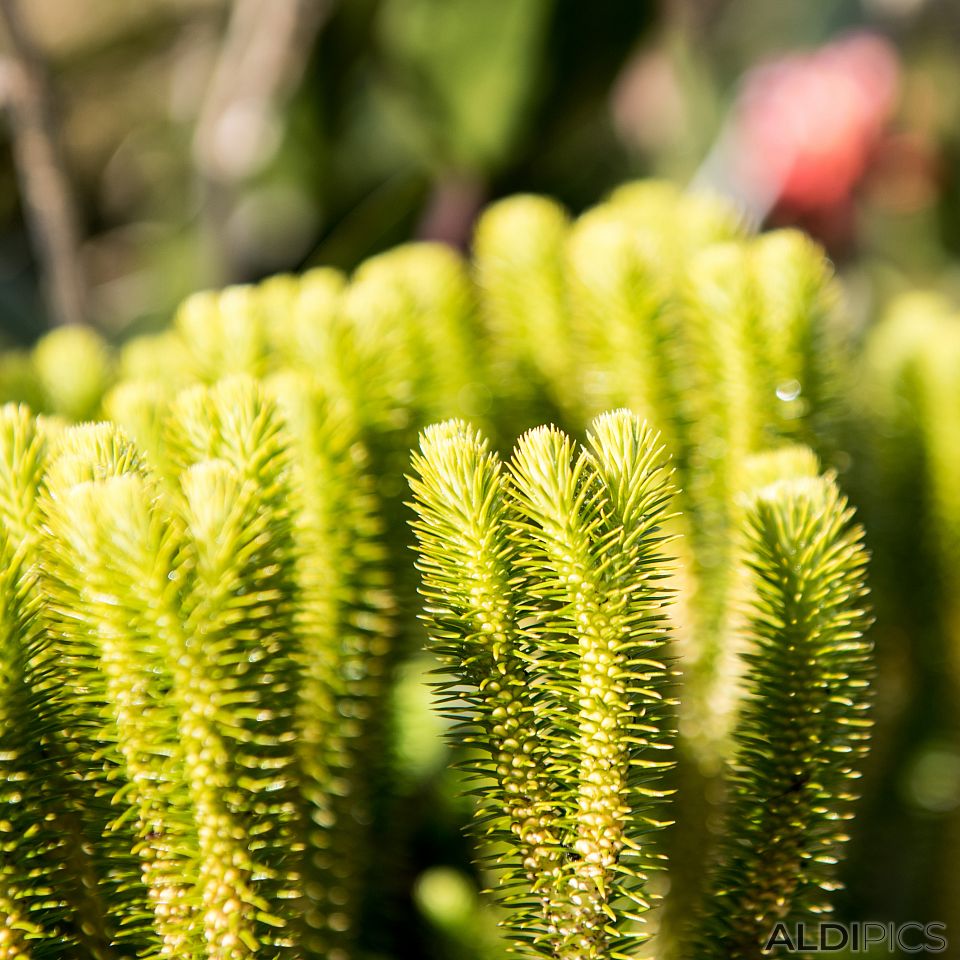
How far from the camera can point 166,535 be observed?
0.32 meters

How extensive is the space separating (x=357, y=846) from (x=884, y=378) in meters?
0.49

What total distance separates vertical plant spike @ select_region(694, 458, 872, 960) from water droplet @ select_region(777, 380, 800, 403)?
13 centimetres

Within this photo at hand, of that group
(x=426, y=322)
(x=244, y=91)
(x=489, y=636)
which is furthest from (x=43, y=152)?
(x=489, y=636)

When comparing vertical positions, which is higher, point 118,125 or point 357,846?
point 118,125

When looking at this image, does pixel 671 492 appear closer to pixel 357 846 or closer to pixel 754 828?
pixel 754 828

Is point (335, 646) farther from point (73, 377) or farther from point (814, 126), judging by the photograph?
point (814, 126)

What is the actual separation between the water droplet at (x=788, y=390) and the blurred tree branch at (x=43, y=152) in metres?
0.70

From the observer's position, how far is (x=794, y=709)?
15.4 inches

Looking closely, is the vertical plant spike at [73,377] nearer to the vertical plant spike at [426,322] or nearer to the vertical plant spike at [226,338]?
the vertical plant spike at [226,338]

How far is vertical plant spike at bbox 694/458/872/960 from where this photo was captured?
388 mm

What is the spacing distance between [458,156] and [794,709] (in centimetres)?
86

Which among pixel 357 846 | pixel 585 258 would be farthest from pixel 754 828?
pixel 585 258

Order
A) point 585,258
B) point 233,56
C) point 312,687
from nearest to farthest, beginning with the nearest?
point 312,687, point 585,258, point 233,56

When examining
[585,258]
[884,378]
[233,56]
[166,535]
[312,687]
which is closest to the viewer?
[166,535]
